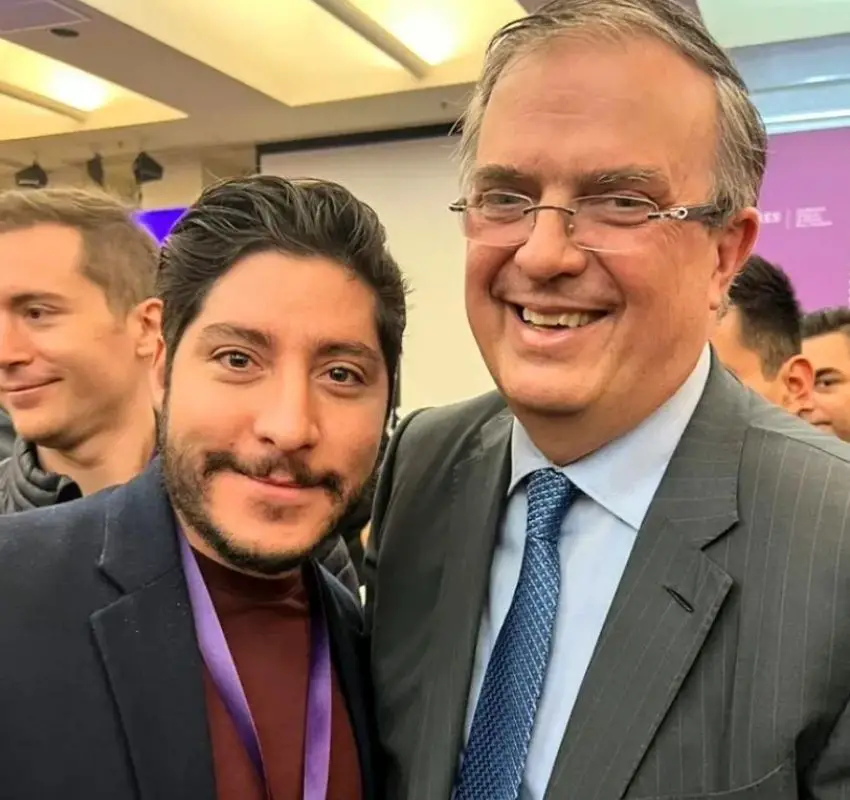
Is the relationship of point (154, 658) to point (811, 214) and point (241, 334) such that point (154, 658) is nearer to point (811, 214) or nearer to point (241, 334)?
point (241, 334)

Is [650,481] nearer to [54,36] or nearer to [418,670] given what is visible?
[418,670]

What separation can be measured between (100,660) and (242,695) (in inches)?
6.8

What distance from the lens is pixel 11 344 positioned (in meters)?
1.88

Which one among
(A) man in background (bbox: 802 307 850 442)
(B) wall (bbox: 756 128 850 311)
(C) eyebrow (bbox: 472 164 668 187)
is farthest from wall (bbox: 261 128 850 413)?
(C) eyebrow (bbox: 472 164 668 187)

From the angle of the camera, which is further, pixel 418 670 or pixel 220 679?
pixel 418 670

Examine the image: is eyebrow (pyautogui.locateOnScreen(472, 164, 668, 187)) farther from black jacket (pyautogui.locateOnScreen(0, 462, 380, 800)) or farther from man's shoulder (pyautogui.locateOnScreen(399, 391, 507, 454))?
black jacket (pyautogui.locateOnScreen(0, 462, 380, 800))

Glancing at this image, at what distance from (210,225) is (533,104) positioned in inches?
17.5

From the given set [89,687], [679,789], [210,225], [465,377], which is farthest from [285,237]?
[465,377]

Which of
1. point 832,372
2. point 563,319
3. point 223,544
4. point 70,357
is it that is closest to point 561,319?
point 563,319

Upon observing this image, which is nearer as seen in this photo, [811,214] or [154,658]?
[154,658]

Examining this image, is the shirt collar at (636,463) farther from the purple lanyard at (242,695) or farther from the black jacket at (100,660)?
the black jacket at (100,660)

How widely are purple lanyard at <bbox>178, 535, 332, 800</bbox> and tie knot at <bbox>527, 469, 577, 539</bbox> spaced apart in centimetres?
35

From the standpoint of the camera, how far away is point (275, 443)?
1198 mm

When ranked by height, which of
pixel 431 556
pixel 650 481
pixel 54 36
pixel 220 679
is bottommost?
pixel 220 679
